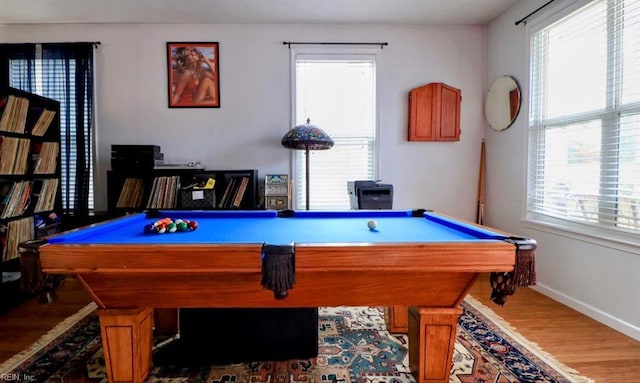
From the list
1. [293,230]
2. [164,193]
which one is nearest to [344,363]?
[293,230]

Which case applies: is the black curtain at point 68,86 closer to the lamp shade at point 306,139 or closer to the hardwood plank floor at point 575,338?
the lamp shade at point 306,139

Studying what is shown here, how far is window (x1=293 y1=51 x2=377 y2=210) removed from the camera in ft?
11.3

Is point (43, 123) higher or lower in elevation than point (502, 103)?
lower

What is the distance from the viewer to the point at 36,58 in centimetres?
323

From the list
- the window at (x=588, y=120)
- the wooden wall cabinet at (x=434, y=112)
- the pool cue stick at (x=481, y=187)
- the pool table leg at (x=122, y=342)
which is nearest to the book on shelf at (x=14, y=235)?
the pool table leg at (x=122, y=342)

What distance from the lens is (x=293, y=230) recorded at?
5.19 ft

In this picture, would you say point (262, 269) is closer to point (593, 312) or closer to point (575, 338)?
point (575, 338)

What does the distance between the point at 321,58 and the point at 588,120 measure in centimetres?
247

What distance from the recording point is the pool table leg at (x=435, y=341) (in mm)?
1302

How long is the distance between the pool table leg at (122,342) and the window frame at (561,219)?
289 cm

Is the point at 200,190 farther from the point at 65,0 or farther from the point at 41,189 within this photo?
the point at 65,0

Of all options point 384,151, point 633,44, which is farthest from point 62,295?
point 633,44

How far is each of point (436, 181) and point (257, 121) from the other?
7.04 ft

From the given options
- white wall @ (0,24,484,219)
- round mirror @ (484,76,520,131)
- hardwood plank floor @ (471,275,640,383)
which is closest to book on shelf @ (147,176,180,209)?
white wall @ (0,24,484,219)
